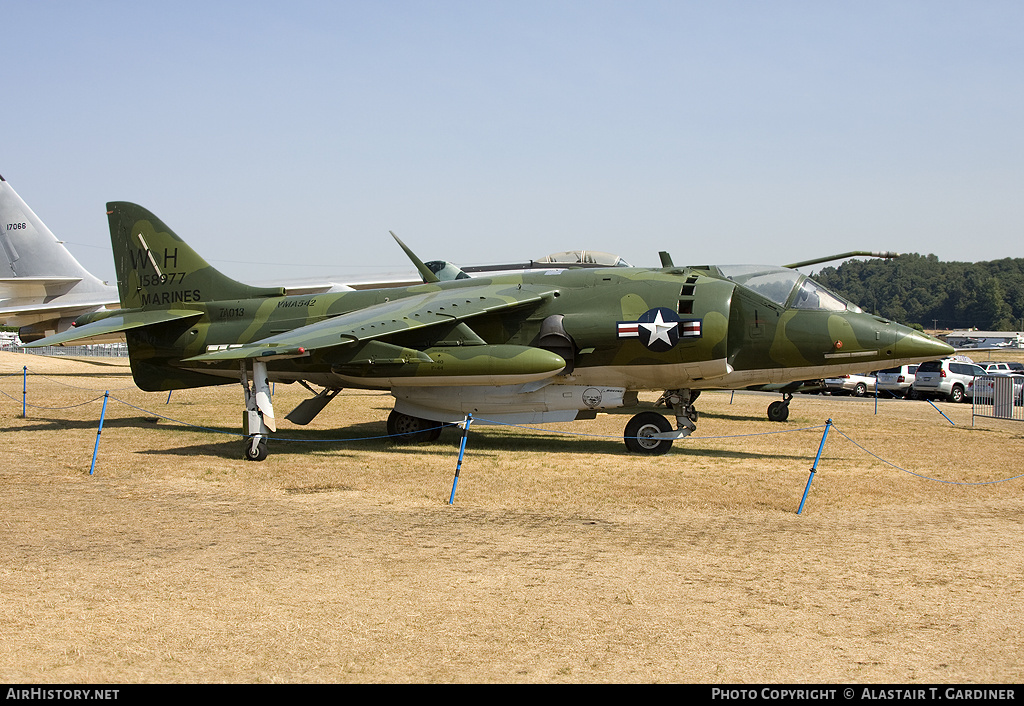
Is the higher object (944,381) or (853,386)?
(944,381)

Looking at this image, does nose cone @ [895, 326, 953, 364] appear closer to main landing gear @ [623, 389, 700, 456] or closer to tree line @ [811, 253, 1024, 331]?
main landing gear @ [623, 389, 700, 456]

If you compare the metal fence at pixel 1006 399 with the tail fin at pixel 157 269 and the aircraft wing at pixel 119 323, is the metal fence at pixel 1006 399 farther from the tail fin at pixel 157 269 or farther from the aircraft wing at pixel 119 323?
the aircraft wing at pixel 119 323

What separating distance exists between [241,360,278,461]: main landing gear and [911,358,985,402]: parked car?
2795 cm

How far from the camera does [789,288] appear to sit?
1455 centimetres

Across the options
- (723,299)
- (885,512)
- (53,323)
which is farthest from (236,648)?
(53,323)

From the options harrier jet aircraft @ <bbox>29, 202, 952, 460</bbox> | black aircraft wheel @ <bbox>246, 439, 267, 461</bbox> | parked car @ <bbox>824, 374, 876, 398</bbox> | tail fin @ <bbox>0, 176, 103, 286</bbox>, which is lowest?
parked car @ <bbox>824, 374, 876, 398</bbox>

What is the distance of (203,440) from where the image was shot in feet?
53.3

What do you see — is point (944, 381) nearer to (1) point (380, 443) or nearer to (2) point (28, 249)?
(1) point (380, 443)

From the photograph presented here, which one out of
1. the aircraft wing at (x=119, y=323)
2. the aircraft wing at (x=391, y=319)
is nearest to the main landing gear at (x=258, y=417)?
the aircraft wing at (x=391, y=319)

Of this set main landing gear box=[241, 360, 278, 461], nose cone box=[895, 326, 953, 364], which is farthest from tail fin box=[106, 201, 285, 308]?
nose cone box=[895, 326, 953, 364]

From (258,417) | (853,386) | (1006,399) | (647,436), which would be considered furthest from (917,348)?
(853,386)

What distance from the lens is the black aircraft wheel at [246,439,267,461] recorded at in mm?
13594

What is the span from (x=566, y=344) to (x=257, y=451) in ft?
18.1

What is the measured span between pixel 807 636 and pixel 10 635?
512cm
